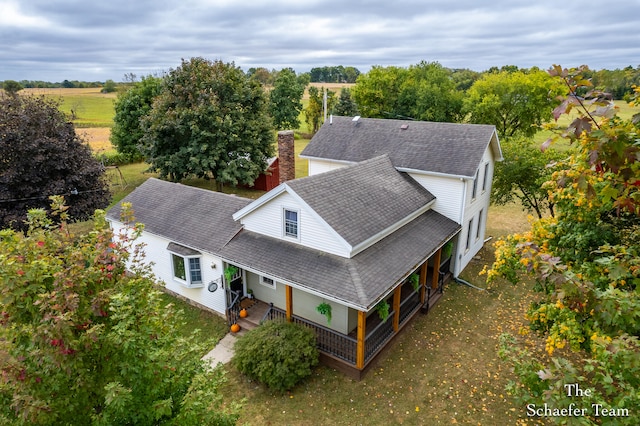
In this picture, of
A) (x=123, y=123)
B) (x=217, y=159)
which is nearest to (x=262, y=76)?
(x=123, y=123)

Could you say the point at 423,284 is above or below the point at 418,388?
above

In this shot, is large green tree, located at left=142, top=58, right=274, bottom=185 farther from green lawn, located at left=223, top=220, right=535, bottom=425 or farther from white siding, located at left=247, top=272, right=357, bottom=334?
green lawn, located at left=223, top=220, right=535, bottom=425

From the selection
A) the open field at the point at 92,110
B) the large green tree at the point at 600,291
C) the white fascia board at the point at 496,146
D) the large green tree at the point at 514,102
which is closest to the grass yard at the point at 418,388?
the large green tree at the point at 600,291

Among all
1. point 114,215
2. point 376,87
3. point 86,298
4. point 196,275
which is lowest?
point 196,275

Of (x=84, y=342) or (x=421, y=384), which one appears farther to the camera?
(x=421, y=384)

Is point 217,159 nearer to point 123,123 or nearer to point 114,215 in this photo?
point 114,215

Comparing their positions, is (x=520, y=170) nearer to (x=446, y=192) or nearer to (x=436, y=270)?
(x=446, y=192)

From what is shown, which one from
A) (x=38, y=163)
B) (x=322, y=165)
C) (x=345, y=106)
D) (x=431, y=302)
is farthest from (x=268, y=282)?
(x=345, y=106)
